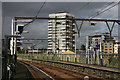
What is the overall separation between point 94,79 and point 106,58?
777cm

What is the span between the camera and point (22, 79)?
1544 centimetres

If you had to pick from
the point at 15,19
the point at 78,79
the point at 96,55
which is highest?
the point at 15,19

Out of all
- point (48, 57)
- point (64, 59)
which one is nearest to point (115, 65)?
point (64, 59)

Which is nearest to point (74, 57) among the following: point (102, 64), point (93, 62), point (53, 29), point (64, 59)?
point (64, 59)

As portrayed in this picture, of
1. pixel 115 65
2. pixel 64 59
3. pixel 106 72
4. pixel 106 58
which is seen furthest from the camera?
pixel 64 59

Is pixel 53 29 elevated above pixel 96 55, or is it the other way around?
pixel 53 29

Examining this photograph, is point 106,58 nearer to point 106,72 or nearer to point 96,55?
point 96,55

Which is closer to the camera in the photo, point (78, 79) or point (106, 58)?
point (78, 79)

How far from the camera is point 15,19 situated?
27.0 metres

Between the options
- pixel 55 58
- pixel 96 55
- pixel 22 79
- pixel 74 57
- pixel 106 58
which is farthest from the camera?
pixel 55 58

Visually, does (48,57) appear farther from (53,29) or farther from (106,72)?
(53,29)

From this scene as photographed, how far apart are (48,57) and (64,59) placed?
11.2 meters

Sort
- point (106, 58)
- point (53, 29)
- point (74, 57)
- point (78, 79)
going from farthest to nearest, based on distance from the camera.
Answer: point (53, 29), point (74, 57), point (106, 58), point (78, 79)

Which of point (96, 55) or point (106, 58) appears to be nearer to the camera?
point (106, 58)
